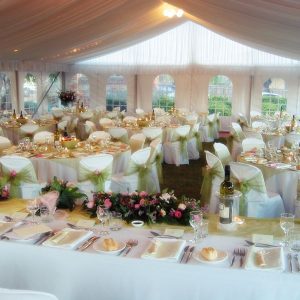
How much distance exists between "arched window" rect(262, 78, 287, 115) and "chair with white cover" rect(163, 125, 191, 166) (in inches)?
239

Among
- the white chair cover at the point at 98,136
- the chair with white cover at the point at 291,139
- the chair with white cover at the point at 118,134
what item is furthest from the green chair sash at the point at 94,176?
the chair with white cover at the point at 291,139

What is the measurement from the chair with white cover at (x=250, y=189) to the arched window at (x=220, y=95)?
33.1 ft

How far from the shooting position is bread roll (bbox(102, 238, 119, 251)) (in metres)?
2.32

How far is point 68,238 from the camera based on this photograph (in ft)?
8.14

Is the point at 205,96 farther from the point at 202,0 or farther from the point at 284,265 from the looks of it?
the point at 284,265

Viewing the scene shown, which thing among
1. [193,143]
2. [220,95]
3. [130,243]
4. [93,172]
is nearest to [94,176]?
[93,172]

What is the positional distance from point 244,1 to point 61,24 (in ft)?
12.7

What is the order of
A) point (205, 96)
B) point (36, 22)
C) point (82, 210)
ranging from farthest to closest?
point (205, 96)
point (36, 22)
point (82, 210)

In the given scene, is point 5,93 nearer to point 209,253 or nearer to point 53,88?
point 53,88

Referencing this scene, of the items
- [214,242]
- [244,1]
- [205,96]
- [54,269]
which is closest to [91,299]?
[54,269]

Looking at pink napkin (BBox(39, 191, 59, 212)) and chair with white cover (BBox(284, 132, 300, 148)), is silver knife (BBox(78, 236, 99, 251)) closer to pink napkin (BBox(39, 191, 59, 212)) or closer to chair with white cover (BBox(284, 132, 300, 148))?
pink napkin (BBox(39, 191, 59, 212))

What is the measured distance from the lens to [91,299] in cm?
230

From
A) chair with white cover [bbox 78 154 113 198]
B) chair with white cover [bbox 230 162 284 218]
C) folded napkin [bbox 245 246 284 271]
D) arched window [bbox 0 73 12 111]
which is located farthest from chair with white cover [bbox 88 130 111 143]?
arched window [bbox 0 73 12 111]

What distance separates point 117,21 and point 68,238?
656 cm
